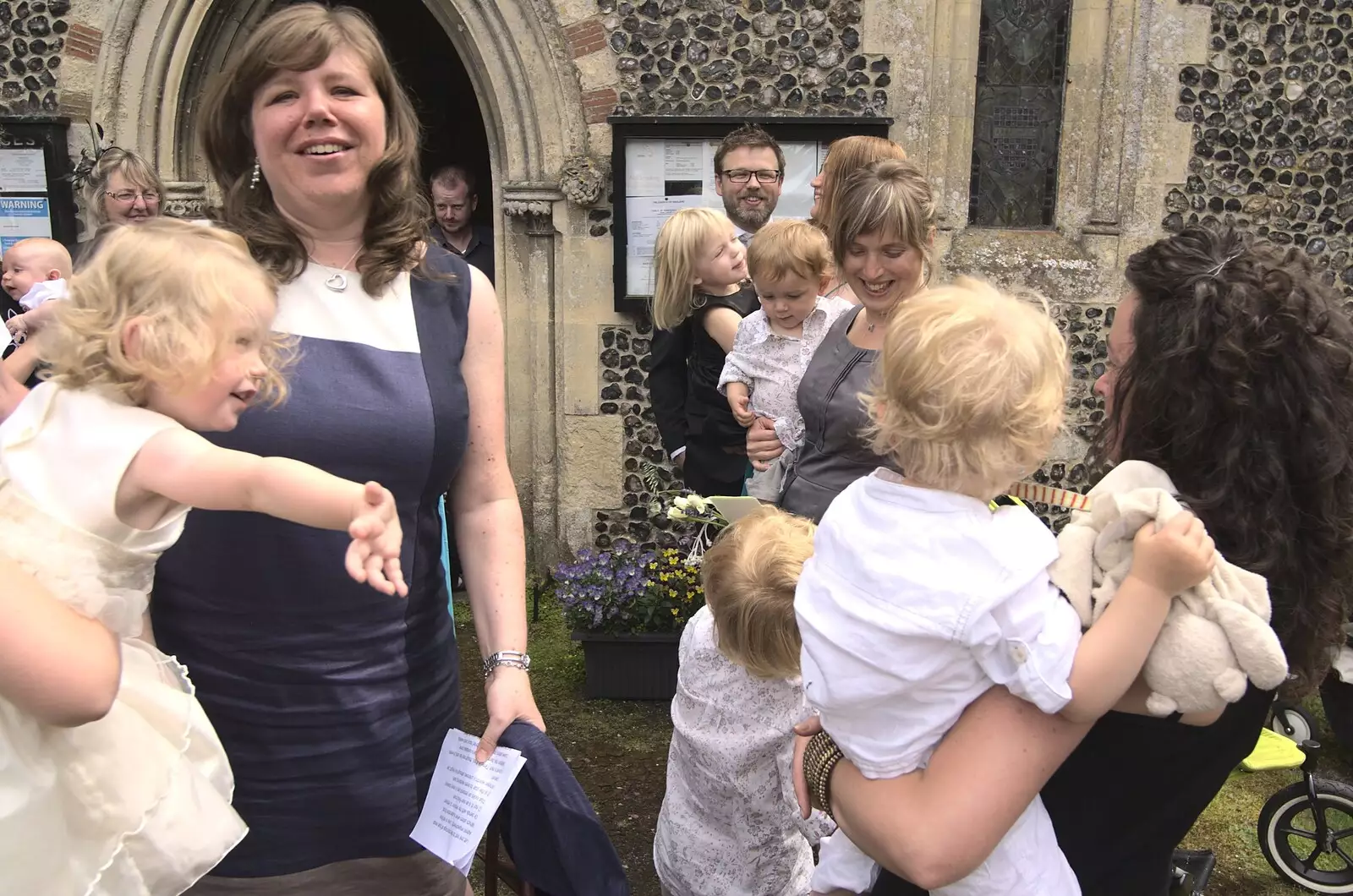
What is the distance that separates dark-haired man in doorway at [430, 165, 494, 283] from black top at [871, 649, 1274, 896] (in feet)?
14.9

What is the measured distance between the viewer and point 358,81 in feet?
4.80

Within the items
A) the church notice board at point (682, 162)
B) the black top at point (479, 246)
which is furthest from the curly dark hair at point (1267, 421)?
the black top at point (479, 246)

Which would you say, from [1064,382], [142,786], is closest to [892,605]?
[1064,382]

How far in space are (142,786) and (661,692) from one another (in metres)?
3.22

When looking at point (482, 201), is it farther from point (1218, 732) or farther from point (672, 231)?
point (1218, 732)

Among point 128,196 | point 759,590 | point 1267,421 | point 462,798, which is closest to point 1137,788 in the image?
point 1267,421

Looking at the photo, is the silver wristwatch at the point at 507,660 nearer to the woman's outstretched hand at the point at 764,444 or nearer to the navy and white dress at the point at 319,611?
the navy and white dress at the point at 319,611

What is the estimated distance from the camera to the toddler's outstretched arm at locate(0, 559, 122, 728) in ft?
2.85

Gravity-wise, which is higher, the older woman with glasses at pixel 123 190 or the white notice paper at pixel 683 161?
the white notice paper at pixel 683 161

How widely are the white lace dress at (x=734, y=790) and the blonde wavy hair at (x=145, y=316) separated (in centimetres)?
122

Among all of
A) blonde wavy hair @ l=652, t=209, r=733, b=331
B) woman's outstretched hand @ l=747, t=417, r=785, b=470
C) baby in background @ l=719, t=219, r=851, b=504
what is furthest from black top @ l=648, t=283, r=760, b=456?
woman's outstretched hand @ l=747, t=417, r=785, b=470

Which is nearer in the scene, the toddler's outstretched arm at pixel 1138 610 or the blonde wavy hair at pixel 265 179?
the toddler's outstretched arm at pixel 1138 610

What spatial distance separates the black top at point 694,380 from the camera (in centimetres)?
336

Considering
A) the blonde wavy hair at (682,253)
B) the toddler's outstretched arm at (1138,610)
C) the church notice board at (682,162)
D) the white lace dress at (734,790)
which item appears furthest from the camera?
the church notice board at (682,162)
